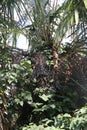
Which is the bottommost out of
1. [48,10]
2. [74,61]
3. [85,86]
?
[85,86]

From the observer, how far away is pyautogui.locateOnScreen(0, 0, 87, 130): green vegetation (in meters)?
4.68

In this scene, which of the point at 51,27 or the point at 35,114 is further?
the point at 51,27

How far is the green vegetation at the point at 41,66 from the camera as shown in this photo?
4684mm

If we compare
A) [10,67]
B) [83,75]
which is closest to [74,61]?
[83,75]

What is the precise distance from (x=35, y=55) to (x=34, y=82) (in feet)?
1.31

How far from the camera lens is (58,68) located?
5.00 metres

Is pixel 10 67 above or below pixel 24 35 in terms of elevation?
below

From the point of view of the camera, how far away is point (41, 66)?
4934mm

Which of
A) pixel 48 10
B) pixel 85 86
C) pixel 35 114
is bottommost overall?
pixel 35 114

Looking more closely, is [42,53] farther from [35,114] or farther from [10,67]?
[35,114]

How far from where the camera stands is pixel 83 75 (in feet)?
16.8

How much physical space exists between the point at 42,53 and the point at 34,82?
439mm

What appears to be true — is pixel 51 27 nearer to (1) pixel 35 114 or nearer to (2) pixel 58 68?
(2) pixel 58 68

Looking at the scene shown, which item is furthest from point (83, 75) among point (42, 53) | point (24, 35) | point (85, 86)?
point (24, 35)
